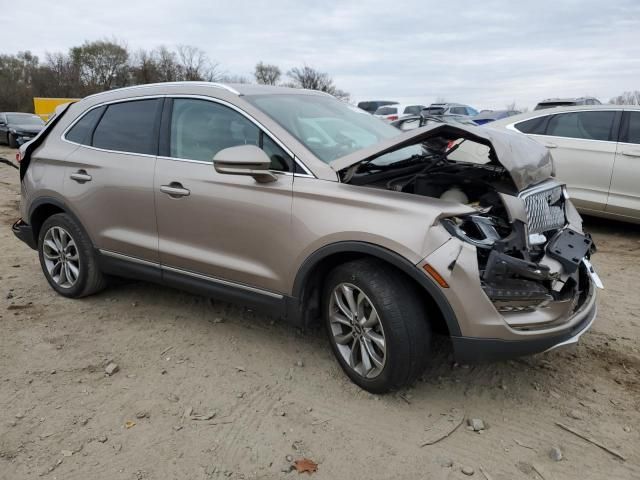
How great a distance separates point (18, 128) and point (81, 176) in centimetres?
1992

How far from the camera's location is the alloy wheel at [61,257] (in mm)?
4297

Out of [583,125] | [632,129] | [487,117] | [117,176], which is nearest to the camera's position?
[117,176]

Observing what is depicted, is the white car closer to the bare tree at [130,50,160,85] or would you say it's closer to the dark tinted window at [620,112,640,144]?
the dark tinted window at [620,112,640,144]

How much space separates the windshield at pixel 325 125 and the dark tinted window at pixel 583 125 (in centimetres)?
352

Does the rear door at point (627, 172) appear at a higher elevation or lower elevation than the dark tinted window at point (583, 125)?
lower

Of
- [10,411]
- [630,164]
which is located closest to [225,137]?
[10,411]

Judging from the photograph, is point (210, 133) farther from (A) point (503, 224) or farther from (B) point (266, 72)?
(B) point (266, 72)

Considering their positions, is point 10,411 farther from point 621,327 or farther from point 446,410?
point 621,327

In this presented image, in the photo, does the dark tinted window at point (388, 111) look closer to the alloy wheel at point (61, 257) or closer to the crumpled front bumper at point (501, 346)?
the alloy wheel at point (61, 257)

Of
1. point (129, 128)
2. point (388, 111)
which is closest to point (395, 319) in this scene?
point (129, 128)

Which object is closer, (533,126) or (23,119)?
(533,126)

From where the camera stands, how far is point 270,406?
113 inches

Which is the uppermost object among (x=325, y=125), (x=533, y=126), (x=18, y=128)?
(x=325, y=125)

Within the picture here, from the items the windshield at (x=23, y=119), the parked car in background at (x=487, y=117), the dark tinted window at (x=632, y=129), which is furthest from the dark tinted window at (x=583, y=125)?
the windshield at (x=23, y=119)
